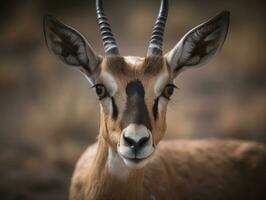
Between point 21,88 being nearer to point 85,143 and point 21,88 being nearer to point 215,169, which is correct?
point 85,143

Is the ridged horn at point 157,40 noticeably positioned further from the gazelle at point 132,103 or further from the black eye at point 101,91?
the black eye at point 101,91

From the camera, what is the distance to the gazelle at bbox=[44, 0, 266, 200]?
20.6ft

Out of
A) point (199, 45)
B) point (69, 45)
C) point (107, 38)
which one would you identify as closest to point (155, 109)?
point (107, 38)

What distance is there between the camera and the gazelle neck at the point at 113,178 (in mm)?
6777

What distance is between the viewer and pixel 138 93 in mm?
6422

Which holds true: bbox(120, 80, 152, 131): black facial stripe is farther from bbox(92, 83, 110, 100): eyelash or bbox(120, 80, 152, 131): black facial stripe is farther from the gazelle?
bbox(92, 83, 110, 100): eyelash

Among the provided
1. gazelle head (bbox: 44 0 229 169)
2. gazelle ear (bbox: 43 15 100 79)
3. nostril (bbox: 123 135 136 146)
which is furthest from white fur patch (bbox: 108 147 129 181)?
gazelle ear (bbox: 43 15 100 79)

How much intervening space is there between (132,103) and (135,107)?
7 centimetres

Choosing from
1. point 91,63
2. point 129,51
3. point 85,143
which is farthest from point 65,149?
point 91,63

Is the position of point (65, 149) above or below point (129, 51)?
below

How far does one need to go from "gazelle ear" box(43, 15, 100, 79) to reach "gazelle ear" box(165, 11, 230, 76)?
34.6 inches

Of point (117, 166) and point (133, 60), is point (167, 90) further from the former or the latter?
point (117, 166)

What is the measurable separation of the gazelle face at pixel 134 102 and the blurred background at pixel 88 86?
483 centimetres

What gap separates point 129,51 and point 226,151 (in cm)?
654
